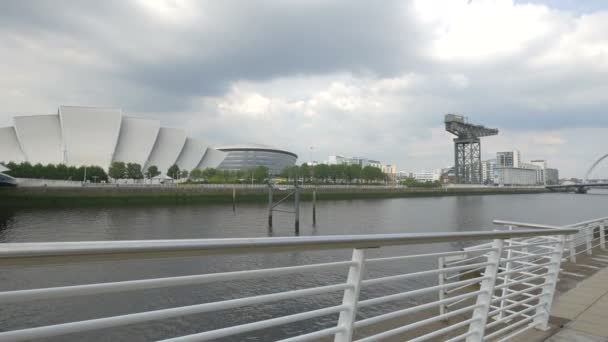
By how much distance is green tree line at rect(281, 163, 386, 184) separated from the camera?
71125 mm

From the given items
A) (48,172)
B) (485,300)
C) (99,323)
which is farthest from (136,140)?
(99,323)

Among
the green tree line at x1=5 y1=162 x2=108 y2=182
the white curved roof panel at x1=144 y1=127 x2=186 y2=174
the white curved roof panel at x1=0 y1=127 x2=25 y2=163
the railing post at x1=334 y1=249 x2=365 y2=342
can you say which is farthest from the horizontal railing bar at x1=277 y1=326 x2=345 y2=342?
the white curved roof panel at x1=0 y1=127 x2=25 y2=163

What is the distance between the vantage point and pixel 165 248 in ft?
3.29

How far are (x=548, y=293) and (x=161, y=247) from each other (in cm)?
304

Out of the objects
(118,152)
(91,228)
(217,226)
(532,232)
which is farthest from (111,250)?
(118,152)

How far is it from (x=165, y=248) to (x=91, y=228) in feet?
66.7

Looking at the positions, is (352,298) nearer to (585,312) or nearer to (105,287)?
(105,287)

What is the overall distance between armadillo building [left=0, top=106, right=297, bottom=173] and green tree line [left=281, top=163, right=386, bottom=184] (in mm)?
21612

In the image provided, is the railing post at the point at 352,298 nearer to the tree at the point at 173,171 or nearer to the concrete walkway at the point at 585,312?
the concrete walkway at the point at 585,312

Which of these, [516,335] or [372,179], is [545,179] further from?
[516,335]

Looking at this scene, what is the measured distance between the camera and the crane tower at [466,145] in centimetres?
8081

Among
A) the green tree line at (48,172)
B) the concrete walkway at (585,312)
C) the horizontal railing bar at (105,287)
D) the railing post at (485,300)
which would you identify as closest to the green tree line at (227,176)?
the green tree line at (48,172)

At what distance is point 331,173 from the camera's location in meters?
72.8

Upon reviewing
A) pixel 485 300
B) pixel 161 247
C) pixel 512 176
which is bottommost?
pixel 485 300
